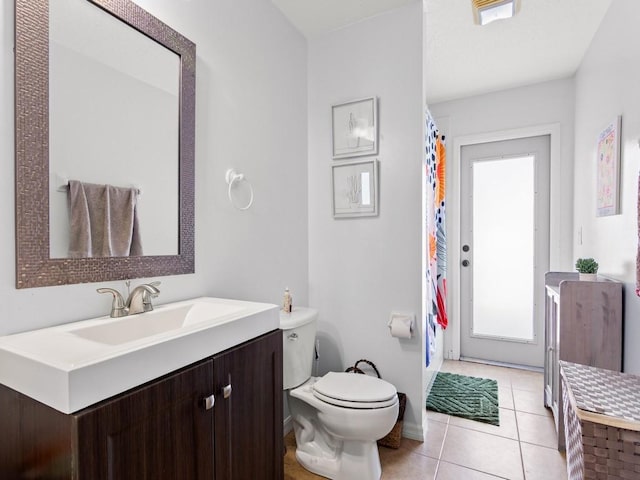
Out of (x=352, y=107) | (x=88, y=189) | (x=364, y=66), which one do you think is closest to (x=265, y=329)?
(x=88, y=189)

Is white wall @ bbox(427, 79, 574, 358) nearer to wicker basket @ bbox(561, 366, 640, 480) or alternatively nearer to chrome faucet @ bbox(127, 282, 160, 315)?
wicker basket @ bbox(561, 366, 640, 480)

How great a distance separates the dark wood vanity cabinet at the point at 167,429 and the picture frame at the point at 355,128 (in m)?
1.38

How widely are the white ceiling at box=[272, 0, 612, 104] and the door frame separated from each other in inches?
18.0

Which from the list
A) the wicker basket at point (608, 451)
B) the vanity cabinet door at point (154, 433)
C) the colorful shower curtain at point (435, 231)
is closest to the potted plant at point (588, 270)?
the colorful shower curtain at point (435, 231)

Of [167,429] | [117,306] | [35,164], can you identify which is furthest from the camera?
[117,306]

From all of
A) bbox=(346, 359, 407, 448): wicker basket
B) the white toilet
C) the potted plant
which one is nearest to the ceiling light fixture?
the potted plant

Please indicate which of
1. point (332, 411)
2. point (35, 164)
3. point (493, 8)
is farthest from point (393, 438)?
point (493, 8)

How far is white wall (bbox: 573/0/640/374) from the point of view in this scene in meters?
1.64

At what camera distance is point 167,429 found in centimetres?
87

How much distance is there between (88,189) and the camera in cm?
114

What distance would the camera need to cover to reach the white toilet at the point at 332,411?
1576 mm

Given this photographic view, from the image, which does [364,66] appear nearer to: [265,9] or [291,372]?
[265,9]

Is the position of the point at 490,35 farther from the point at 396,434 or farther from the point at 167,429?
the point at 167,429

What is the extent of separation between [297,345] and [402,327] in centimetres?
65
